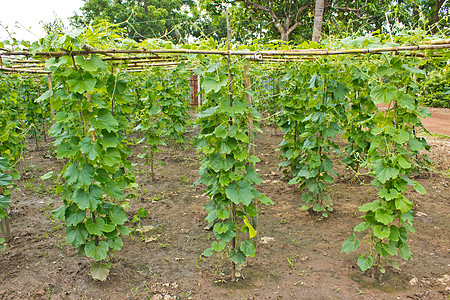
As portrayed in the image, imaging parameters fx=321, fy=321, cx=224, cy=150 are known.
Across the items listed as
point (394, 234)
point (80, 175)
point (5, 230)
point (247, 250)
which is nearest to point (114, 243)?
point (80, 175)

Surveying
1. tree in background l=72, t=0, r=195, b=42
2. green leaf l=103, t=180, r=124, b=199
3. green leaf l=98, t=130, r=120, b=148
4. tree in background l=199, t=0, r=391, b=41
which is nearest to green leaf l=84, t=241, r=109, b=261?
green leaf l=103, t=180, r=124, b=199

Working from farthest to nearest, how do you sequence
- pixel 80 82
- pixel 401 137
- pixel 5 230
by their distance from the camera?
pixel 5 230
pixel 401 137
pixel 80 82

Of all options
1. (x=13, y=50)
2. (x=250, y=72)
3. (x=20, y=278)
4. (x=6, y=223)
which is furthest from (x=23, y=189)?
(x=250, y=72)

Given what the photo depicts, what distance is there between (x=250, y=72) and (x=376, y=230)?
6.23 ft

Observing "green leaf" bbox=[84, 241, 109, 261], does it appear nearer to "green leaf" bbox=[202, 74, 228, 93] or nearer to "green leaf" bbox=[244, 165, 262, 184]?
"green leaf" bbox=[244, 165, 262, 184]

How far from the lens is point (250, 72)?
323cm

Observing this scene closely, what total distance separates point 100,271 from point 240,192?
152 centimetres

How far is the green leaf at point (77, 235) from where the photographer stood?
2.85 m

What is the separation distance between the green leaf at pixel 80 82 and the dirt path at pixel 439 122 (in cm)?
1110

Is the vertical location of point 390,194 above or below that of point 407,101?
below

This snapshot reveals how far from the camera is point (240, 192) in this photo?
111 inches

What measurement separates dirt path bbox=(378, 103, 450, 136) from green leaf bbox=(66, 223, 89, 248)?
11097 millimetres

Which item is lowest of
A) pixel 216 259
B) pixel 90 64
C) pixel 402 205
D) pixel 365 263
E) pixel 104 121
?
pixel 216 259

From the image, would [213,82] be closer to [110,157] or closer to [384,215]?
[110,157]
